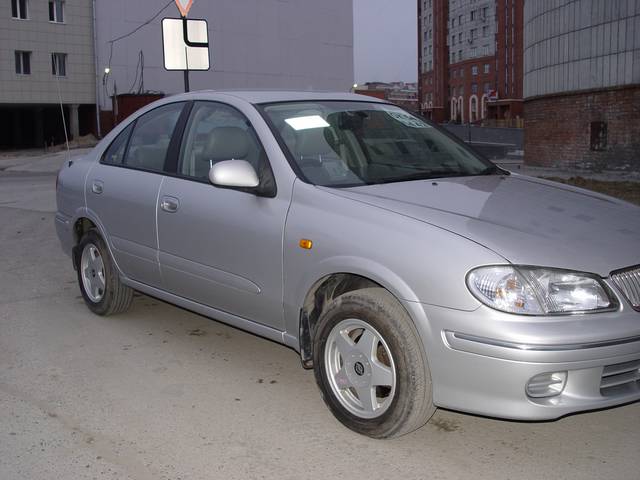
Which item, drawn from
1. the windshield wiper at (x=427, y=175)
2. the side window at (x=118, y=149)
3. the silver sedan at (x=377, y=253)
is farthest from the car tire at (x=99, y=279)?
the windshield wiper at (x=427, y=175)

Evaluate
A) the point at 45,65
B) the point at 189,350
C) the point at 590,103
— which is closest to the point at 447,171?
the point at 189,350

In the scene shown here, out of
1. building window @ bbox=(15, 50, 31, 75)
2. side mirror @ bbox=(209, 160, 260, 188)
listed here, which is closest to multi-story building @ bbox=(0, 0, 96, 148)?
building window @ bbox=(15, 50, 31, 75)

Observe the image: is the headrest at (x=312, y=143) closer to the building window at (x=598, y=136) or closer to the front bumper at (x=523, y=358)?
the front bumper at (x=523, y=358)

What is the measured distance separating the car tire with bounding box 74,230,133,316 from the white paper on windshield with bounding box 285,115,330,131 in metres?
2.00

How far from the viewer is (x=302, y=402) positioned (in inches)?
174

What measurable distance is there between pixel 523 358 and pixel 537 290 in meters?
0.30

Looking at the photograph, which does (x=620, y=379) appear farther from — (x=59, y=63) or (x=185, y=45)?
(x=59, y=63)

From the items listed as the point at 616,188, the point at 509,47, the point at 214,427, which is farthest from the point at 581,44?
the point at 509,47

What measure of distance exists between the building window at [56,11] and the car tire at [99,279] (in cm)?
4372

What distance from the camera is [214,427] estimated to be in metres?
4.06

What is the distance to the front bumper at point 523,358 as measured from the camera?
332 cm

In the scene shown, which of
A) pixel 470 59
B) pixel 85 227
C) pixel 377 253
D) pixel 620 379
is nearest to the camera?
pixel 620 379

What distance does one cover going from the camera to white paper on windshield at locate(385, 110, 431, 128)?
5293mm

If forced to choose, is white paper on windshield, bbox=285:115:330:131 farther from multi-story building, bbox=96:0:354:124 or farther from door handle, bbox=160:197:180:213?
multi-story building, bbox=96:0:354:124
